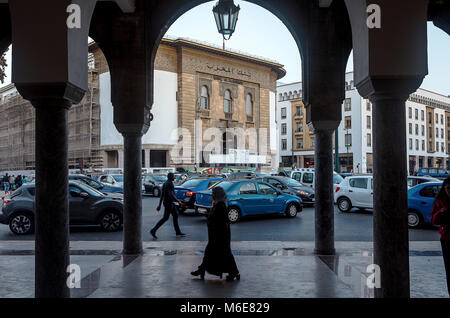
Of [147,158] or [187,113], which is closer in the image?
[147,158]

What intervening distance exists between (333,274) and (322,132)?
9.35 feet

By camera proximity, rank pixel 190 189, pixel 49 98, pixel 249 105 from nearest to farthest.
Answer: pixel 49 98 → pixel 190 189 → pixel 249 105

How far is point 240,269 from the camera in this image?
7.57 meters

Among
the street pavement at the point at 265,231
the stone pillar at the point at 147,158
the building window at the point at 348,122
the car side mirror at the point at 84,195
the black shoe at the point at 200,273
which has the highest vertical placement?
the building window at the point at 348,122

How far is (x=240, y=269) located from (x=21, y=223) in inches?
321

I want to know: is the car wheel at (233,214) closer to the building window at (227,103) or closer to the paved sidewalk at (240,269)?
the paved sidewalk at (240,269)

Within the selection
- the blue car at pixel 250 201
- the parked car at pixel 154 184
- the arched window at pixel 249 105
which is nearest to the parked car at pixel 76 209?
the blue car at pixel 250 201

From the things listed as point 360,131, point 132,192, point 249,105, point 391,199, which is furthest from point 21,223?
point 360,131

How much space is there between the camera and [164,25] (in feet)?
28.8

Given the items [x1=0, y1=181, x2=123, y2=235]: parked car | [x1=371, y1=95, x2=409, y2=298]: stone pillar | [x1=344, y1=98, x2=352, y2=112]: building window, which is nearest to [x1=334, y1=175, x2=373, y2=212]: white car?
[x1=0, y1=181, x2=123, y2=235]: parked car

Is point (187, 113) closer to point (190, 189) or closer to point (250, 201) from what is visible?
point (190, 189)

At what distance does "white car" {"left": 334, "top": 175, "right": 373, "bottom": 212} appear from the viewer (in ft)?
53.8

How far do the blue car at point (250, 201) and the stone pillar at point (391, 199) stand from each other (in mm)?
9833

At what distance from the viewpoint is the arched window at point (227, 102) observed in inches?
2000
